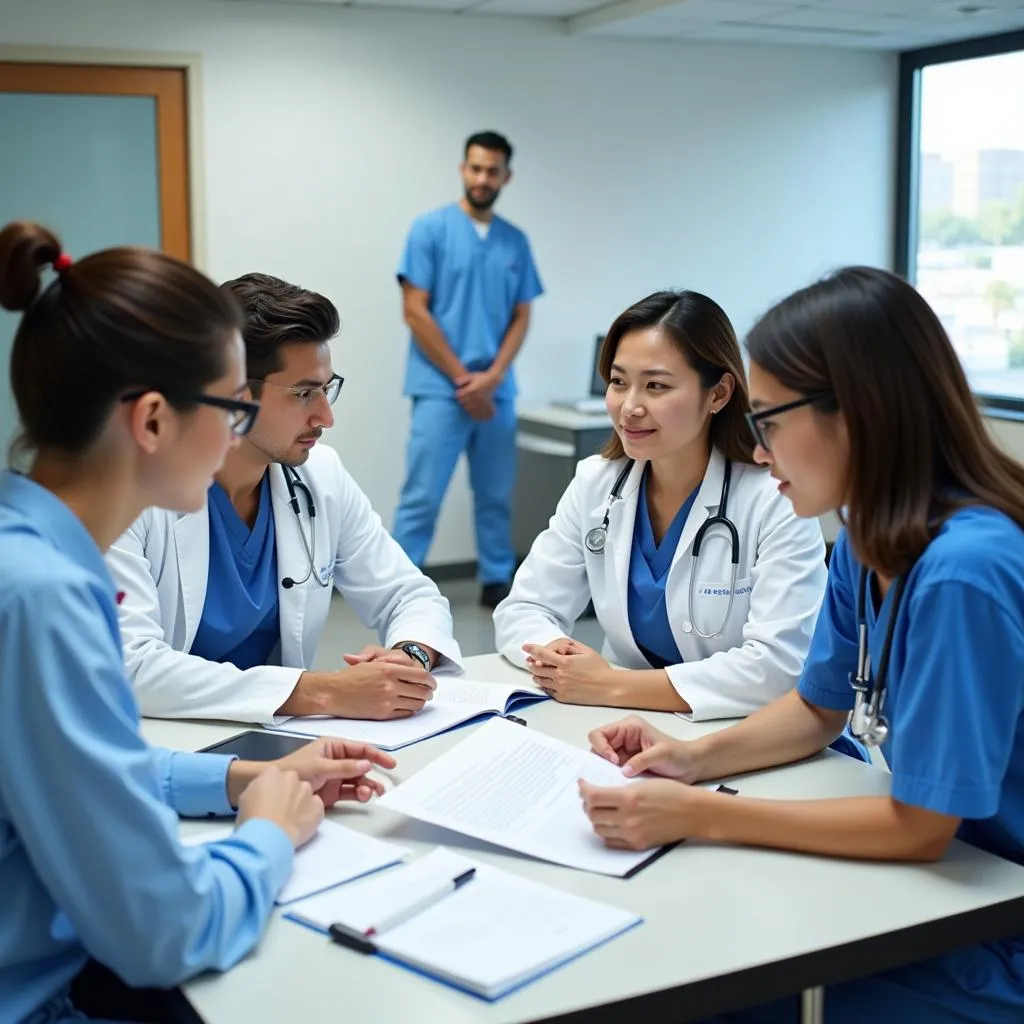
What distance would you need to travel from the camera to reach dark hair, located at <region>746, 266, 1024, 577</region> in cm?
136

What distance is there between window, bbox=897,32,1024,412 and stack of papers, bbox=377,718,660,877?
4.45 metres

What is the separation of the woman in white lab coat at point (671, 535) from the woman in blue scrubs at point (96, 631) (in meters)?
0.80

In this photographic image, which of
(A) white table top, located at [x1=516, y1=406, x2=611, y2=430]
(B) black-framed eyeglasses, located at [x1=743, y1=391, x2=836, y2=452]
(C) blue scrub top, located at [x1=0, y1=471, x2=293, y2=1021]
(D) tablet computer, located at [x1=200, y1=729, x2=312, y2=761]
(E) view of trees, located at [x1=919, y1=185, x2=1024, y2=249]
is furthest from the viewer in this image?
(E) view of trees, located at [x1=919, y1=185, x2=1024, y2=249]

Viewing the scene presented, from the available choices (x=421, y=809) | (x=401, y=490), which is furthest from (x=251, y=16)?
(x=421, y=809)

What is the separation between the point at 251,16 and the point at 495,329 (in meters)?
1.40

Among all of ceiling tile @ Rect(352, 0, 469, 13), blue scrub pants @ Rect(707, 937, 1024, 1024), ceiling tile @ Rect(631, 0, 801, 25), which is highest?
ceiling tile @ Rect(352, 0, 469, 13)

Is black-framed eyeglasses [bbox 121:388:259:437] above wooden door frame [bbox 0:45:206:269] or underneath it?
underneath

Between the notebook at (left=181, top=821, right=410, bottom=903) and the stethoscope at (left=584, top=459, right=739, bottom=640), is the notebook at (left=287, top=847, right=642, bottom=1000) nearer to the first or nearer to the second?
the notebook at (left=181, top=821, right=410, bottom=903)

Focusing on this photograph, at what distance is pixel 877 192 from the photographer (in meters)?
6.09

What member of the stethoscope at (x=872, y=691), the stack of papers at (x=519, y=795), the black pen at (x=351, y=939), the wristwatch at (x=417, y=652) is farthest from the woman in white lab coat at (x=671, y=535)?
the black pen at (x=351, y=939)

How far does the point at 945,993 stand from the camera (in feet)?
4.48

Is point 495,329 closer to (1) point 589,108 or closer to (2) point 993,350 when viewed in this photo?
(1) point 589,108

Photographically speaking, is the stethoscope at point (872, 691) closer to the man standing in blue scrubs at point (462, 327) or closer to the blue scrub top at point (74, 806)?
the blue scrub top at point (74, 806)

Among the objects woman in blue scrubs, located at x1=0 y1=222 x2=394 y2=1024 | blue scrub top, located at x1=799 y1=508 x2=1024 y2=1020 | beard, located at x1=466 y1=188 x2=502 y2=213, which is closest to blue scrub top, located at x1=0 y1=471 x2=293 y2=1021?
woman in blue scrubs, located at x1=0 y1=222 x2=394 y2=1024
